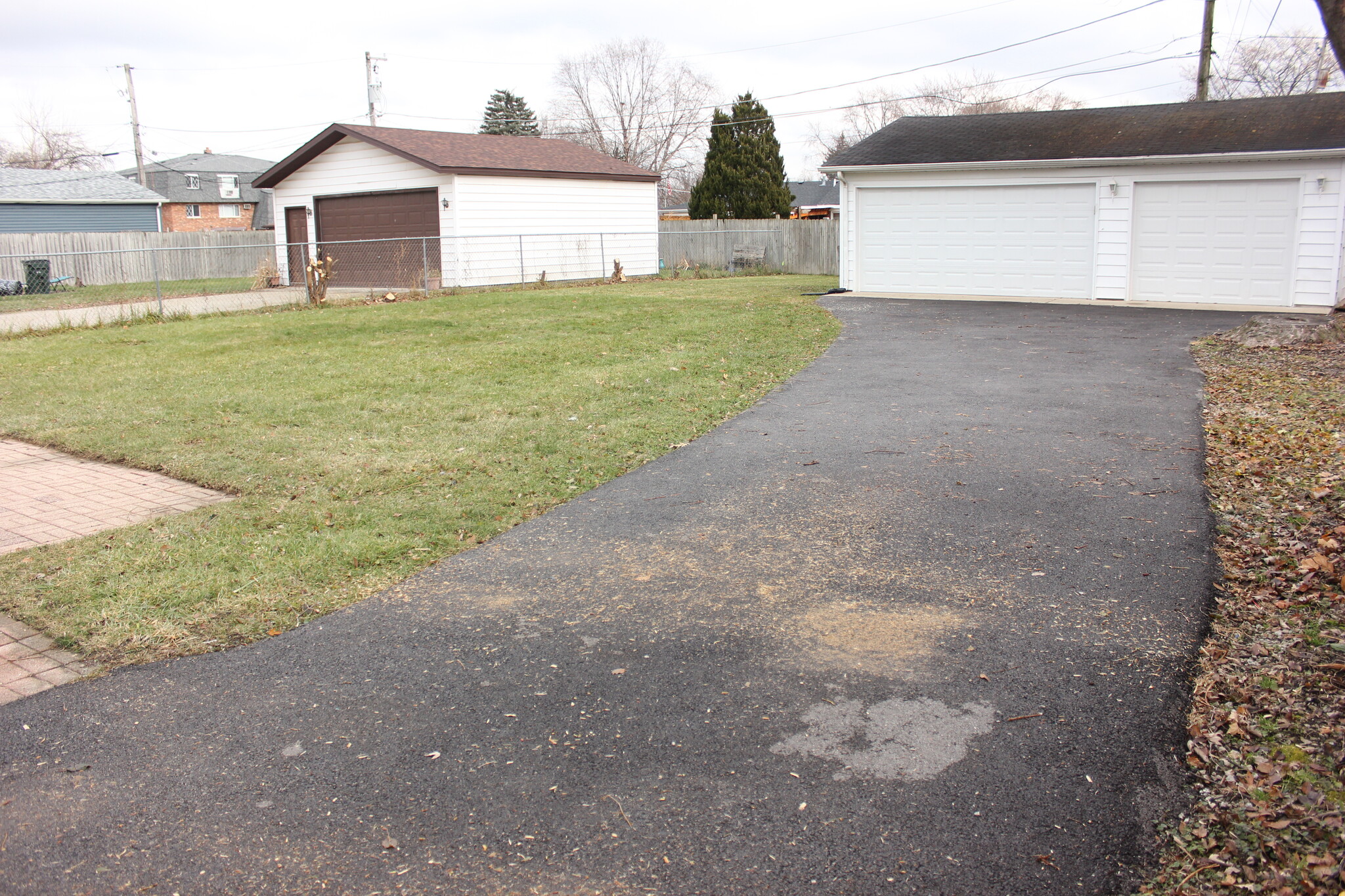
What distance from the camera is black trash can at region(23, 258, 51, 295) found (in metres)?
22.5

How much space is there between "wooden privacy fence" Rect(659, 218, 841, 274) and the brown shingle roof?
7.40 feet

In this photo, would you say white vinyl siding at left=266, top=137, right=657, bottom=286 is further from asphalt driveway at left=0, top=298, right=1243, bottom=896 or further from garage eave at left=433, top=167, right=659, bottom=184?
asphalt driveway at left=0, top=298, right=1243, bottom=896

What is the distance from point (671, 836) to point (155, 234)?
31.2 meters

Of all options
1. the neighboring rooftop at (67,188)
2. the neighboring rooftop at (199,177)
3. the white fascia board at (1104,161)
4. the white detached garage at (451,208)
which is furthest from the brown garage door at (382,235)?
the neighboring rooftop at (199,177)

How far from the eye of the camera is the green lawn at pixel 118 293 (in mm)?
18906

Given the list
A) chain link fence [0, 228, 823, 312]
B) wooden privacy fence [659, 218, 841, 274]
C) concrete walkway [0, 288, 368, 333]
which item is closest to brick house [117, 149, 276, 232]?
chain link fence [0, 228, 823, 312]

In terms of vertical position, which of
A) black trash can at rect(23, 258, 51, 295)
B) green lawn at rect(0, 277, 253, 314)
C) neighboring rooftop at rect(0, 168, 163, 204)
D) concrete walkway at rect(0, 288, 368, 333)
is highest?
neighboring rooftop at rect(0, 168, 163, 204)

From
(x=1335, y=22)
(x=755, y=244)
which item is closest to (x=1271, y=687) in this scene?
(x=1335, y=22)

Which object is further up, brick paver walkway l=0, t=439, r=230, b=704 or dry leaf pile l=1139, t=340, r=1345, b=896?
brick paver walkway l=0, t=439, r=230, b=704

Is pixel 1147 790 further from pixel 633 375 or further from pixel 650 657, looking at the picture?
pixel 633 375

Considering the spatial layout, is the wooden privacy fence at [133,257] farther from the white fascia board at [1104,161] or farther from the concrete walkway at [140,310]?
the white fascia board at [1104,161]

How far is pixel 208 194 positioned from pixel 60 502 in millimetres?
51010

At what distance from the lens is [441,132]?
976 inches

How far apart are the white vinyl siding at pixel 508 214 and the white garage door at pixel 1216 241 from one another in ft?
42.0
